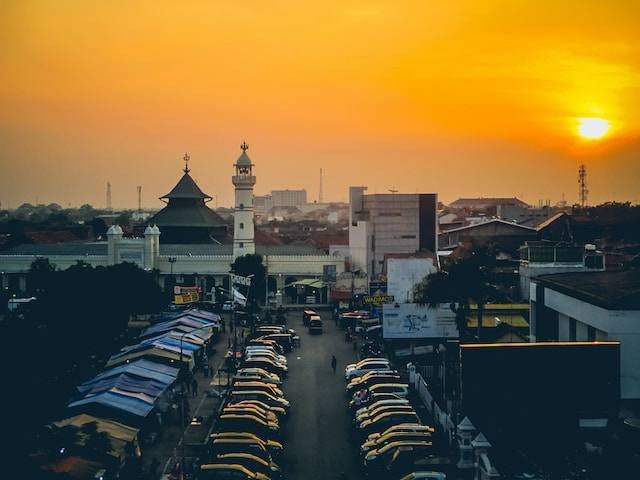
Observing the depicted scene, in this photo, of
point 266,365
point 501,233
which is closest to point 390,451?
point 266,365

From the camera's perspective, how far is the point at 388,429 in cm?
2164

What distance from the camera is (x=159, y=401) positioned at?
83.5 feet

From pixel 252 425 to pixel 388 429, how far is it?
351cm

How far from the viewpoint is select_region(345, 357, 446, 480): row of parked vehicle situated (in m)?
19.3

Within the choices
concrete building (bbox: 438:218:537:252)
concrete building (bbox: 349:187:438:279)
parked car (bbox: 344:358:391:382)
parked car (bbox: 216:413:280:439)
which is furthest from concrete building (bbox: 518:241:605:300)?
concrete building (bbox: 438:218:537:252)

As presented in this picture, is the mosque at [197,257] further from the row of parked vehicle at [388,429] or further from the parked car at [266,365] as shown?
the row of parked vehicle at [388,429]

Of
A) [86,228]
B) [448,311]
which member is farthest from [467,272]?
[86,228]

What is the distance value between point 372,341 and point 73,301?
12809 millimetres

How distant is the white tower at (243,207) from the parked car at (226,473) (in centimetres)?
3774

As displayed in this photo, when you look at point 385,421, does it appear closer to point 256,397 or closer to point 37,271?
point 256,397

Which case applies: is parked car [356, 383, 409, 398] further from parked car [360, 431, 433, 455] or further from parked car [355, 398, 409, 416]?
parked car [360, 431, 433, 455]

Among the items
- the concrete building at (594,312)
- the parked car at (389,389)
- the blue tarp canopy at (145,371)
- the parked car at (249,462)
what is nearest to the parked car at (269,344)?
the blue tarp canopy at (145,371)

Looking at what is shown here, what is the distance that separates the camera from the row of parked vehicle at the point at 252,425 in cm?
1916

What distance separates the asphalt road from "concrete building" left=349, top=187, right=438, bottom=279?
1860cm
